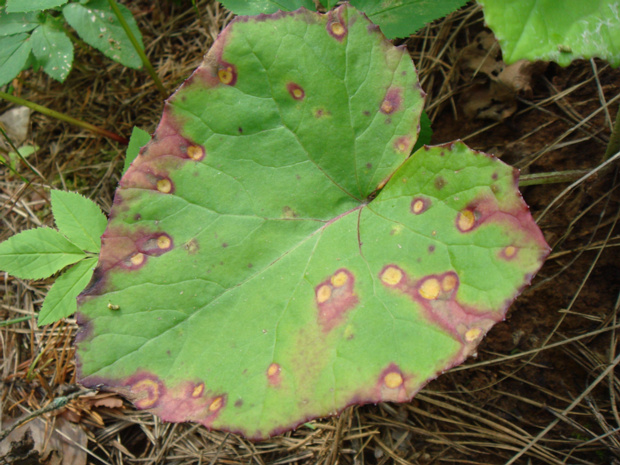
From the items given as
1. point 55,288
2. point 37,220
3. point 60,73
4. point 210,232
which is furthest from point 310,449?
point 60,73

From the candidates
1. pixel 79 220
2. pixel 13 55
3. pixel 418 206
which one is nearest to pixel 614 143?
pixel 418 206

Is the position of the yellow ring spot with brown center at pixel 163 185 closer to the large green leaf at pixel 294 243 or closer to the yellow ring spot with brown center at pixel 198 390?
the large green leaf at pixel 294 243

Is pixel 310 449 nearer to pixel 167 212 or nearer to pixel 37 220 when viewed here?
pixel 167 212

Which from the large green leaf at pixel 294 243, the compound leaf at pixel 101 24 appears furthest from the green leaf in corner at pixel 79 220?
the compound leaf at pixel 101 24

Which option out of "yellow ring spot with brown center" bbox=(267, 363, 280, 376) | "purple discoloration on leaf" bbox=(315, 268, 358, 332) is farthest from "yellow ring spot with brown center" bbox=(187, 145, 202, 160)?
"yellow ring spot with brown center" bbox=(267, 363, 280, 376)

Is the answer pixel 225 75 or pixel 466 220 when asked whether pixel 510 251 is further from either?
pixel 225 75

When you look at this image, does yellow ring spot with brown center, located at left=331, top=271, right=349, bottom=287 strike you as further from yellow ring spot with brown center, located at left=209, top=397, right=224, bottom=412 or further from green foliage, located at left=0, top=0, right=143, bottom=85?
green foliage, located at left=0, top=0, right=143, bottom=85
